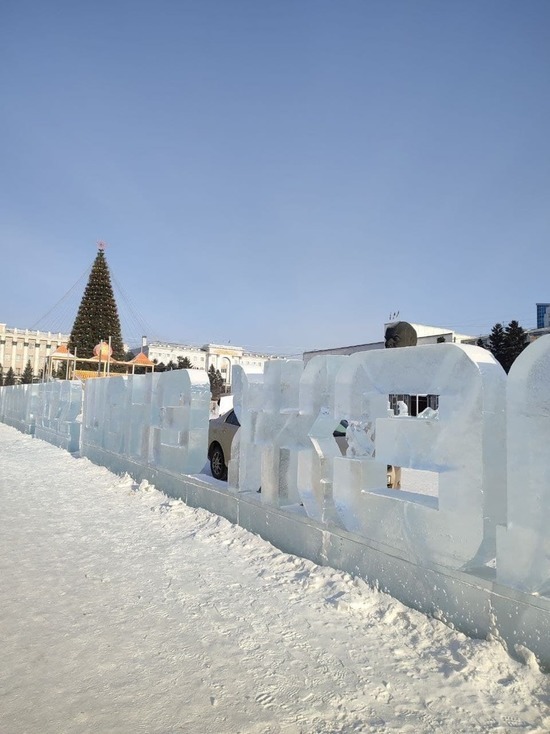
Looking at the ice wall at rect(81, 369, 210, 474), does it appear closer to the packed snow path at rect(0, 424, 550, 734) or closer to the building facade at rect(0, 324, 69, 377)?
the packed snow path at rect(0, 424, 550, 734)

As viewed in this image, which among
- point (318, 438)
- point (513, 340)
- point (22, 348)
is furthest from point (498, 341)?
point (22, 348)

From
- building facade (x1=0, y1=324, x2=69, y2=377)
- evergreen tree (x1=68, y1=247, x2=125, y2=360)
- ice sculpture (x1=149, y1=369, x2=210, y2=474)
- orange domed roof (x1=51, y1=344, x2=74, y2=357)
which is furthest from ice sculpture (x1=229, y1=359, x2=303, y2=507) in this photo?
building facade (x1=0, y1=324, x2=69, y2=377)

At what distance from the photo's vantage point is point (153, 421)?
7316mm

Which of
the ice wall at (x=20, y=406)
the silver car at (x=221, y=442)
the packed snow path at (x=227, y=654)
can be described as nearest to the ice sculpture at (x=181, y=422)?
the silver car at (x=221, y=442)

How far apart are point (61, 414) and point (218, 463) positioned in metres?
6.59

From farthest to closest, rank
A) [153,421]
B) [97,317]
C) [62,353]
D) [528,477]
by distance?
1. [97,317]
2. [62,353]
3. [153,421]
4. [528,477]

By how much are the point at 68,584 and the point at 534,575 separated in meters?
2.99

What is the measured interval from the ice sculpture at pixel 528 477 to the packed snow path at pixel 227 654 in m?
0.42

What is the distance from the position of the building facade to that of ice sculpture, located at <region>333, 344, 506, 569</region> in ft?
341

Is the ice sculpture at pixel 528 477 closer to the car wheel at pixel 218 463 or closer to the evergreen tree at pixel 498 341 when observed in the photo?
the car wheel at pixel 218 463

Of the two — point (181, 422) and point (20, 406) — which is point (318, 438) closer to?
point (181, 422)

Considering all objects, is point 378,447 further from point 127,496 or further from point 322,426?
point 127,496

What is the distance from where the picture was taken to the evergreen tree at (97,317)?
4016 cm

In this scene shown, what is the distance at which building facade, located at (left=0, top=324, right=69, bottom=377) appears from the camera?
99.3 meters
